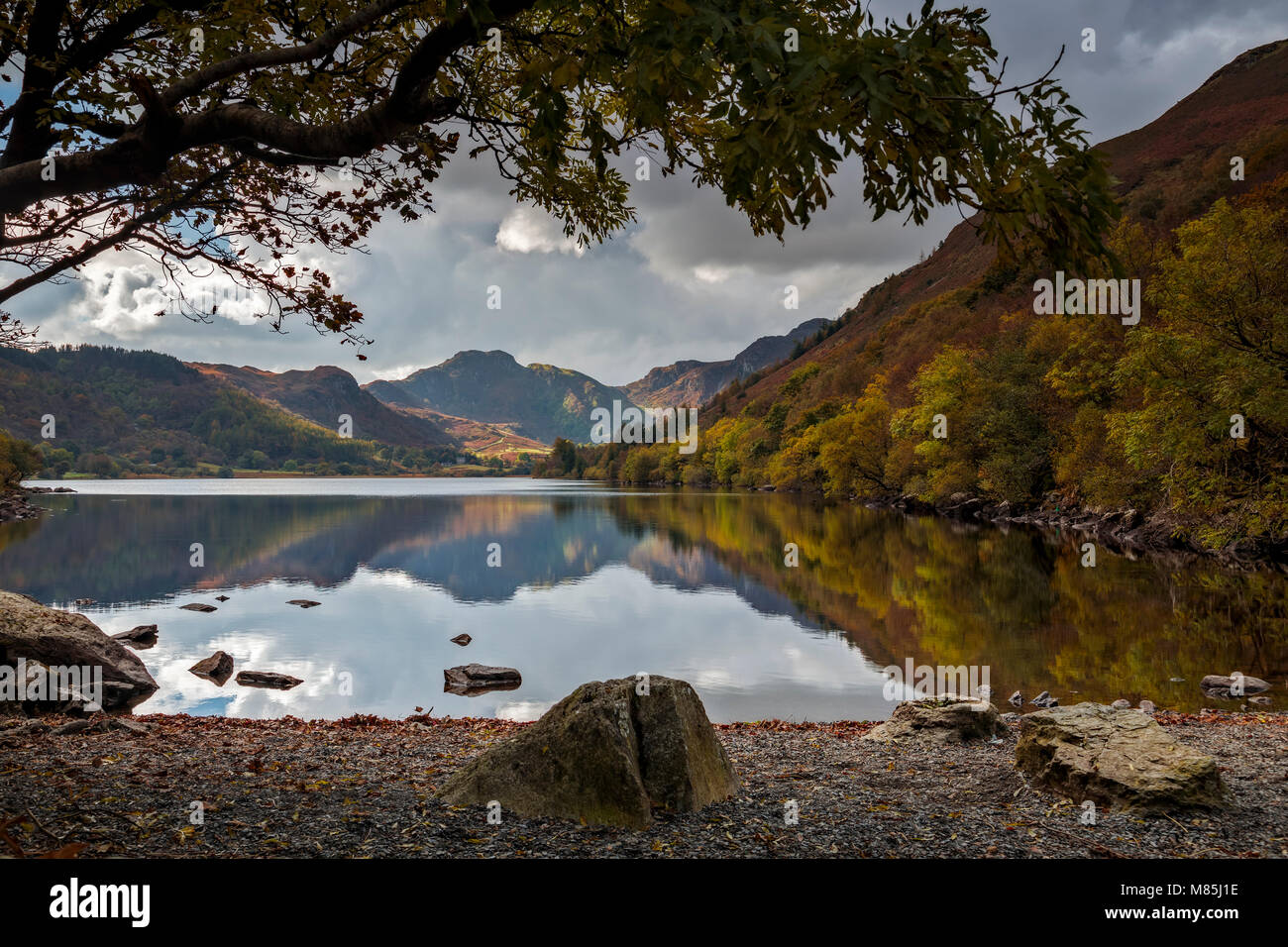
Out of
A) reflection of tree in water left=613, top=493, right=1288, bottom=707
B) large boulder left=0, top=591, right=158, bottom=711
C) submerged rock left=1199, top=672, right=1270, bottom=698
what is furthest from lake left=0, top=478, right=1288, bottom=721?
large boulder left=0, top=591, right=158, bottom=711

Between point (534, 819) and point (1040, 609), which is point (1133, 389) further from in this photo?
point (534, 819)

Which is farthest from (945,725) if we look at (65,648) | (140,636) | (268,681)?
(140,636)

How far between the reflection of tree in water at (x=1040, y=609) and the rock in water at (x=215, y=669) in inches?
698

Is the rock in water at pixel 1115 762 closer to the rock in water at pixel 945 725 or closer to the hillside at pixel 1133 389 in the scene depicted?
the rock in water at pixel 945 725

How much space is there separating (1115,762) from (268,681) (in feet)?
60.3

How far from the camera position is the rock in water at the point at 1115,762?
6.80m

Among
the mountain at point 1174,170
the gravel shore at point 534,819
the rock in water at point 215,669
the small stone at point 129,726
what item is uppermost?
the mountain at point 1174,170

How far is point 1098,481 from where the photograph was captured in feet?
136

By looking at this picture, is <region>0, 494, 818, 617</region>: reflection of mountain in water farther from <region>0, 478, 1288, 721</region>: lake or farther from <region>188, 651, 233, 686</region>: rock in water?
<region>188, 651, 233, 686</region>: rock in water

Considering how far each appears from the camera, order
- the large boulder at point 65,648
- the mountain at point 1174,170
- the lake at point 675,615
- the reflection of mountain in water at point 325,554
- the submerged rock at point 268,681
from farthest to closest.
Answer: the mountain at point 1174,170
the reflection of mountain in water at point 325,554
the submerged rock at point 268,681
the lake at point 675,615
the large boulder at point 65,648

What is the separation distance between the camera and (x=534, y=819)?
21.3 feet

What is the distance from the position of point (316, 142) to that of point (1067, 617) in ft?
82.9

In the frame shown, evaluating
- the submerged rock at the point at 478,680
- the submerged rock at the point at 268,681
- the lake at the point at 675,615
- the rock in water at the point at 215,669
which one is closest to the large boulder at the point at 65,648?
the lake at the point at 675,615
